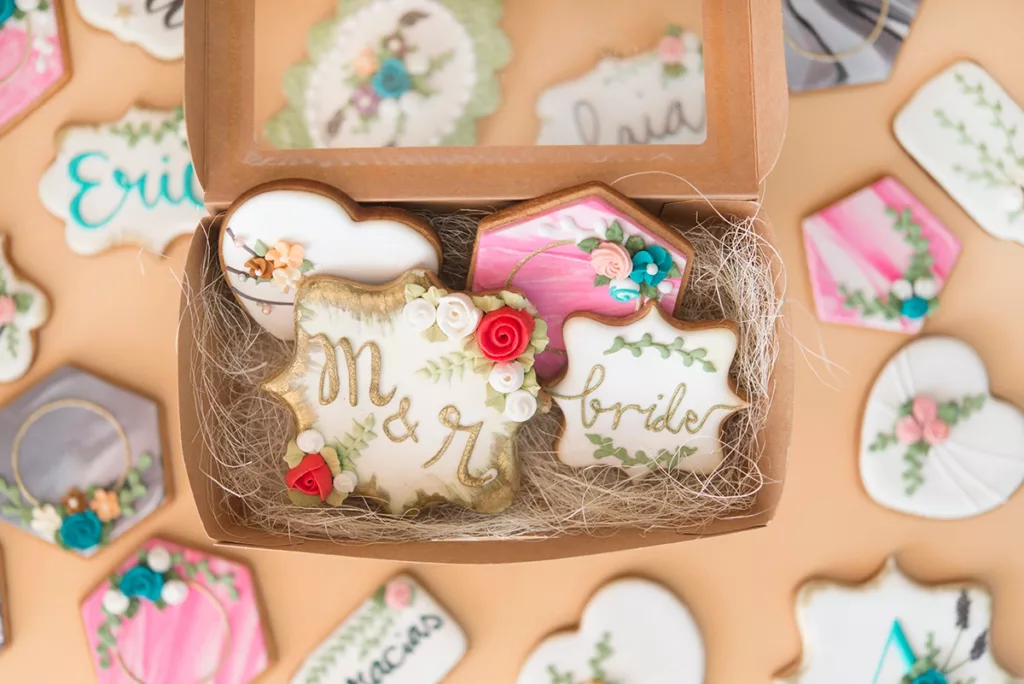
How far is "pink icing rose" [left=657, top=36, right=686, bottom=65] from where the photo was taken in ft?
3.75

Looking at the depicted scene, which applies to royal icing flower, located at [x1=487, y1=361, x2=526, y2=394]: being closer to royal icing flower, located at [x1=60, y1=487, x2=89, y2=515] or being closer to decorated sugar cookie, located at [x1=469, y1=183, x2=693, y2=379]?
decorated sugar cookie, located at [x1=469, y1=183, x2=693, y2=379]

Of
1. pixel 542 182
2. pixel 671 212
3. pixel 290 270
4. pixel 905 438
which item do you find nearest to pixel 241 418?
pixel 290 270

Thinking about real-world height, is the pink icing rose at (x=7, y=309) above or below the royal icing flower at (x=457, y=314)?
above

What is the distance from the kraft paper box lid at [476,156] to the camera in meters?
1.11

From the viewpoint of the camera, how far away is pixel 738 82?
1.12m

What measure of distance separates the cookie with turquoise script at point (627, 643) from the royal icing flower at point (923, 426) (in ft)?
1.43

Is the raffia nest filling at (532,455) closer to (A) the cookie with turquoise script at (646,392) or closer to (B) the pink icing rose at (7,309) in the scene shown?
(A) the cookie with turquoise script at (646,392)

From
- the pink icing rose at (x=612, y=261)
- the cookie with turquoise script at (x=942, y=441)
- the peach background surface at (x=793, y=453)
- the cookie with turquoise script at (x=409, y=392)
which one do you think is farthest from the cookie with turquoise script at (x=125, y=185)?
the cookie with turquoise script at (x=942, y=441)

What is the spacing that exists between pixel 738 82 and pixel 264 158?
0.67 m

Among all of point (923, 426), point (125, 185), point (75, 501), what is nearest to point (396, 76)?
point (125, 185)

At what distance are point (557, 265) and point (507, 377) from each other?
0.18 metres

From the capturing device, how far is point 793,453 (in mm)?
1251

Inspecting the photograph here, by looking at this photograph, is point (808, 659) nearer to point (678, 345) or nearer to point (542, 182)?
point (678, 345)

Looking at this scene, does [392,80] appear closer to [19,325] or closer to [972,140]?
[19,325]
